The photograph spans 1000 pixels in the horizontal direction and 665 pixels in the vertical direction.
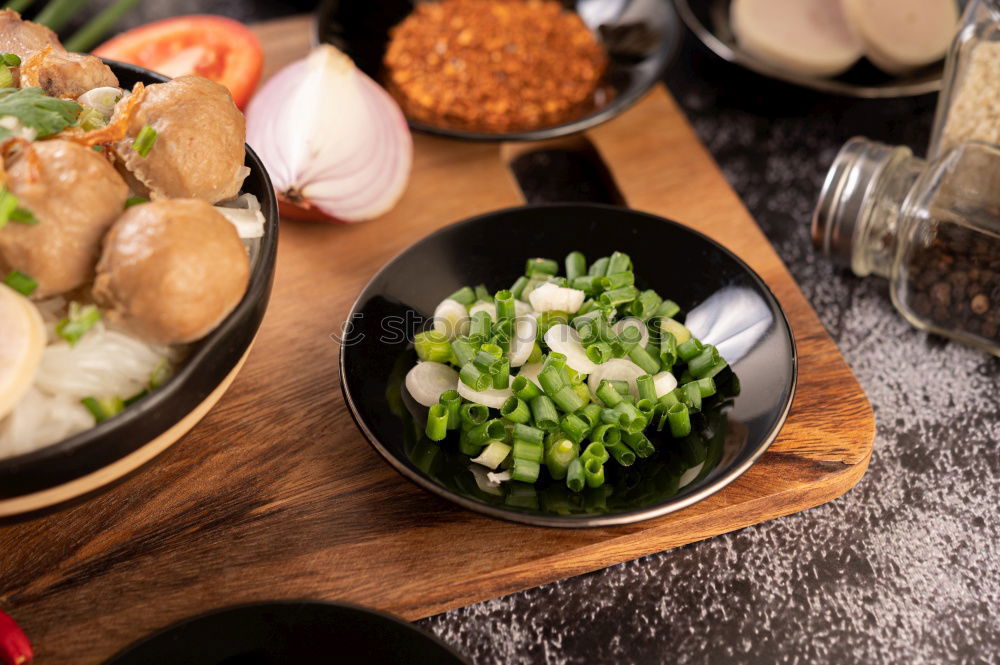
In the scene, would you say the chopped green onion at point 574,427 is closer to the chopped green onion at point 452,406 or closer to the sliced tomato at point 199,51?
the chopped green onion at point 452,406

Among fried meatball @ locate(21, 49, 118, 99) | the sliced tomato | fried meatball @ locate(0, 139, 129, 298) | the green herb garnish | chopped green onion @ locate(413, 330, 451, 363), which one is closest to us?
fried meatball @ locate(0, 139, 129, 298)

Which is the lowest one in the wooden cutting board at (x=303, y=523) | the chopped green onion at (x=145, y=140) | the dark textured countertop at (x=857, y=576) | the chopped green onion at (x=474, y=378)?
the dark textured countertop at (x=857, y=576)

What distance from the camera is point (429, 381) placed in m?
1.51

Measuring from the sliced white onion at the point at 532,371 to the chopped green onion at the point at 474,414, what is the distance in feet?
0.31

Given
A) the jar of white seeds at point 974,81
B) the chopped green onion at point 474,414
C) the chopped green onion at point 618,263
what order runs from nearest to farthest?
1. the chopped green onion at point 474,414
2. the chopped green onion at point 618,263
3. the jar of white seeds at point 974,81

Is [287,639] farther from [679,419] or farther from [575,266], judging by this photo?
[575,266]

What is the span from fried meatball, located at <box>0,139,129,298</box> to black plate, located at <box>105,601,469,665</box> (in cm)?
51

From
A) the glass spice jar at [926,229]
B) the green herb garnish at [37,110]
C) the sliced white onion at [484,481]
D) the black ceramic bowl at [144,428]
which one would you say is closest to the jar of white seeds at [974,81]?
the glass spice jar at [926,229]

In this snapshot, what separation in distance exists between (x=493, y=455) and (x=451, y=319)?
296mm

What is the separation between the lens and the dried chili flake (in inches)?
85.6

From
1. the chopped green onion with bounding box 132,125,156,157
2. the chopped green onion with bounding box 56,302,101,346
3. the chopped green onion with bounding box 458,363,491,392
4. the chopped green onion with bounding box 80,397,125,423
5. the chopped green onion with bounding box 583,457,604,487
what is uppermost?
the chopped green onion with bounding box 132,125,156,157

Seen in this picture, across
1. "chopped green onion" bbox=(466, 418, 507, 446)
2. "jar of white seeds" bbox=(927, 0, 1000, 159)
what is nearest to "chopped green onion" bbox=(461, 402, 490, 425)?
"chopped green onion" bbox=(466, 418, 507, 446)

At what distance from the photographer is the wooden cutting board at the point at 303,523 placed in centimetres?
135

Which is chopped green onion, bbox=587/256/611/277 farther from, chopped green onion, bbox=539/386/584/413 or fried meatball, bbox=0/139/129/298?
fried meatball, bbox=0/139/129/298
